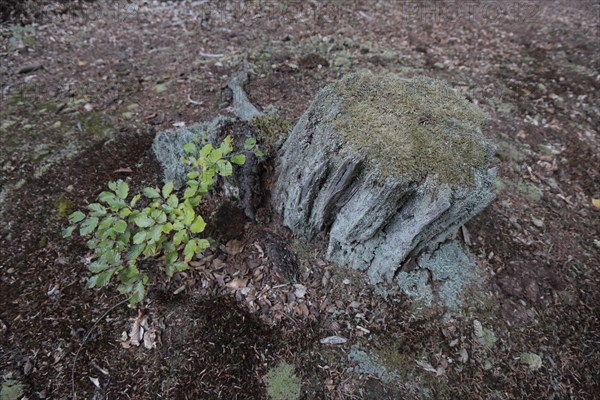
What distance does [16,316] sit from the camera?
271 centimetres

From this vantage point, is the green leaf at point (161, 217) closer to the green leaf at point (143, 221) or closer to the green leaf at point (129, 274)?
the green leaf at point (143, 221)

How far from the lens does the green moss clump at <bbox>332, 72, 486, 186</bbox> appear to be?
233 cm

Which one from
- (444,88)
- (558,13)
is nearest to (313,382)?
(444,88)

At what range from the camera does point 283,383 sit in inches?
101

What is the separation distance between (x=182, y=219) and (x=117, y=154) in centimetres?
207

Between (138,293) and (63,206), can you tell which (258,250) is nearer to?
(138,293)

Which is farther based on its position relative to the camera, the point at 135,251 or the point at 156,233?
the point at 135,251

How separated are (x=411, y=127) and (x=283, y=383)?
7.22 feet

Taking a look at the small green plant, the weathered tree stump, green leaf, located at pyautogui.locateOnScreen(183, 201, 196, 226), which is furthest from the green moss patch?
the weathered tree stump

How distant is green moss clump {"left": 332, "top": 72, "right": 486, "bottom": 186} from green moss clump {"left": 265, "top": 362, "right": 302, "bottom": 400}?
1702 millimetres

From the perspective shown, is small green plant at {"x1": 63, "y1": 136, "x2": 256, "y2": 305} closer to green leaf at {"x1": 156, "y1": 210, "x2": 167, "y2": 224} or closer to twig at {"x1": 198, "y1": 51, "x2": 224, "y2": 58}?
green leaf at {"x1": 156, "y1": 210, "x2": 167, "y2": 224}

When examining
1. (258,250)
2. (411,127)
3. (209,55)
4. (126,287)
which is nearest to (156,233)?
(126,287)

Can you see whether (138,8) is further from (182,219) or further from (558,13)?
(558,13)

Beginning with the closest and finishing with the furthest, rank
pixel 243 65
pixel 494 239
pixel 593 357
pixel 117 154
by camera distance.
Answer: pixel 593 357
pixel 494 239
pixel 117 154
pixel 243 65
